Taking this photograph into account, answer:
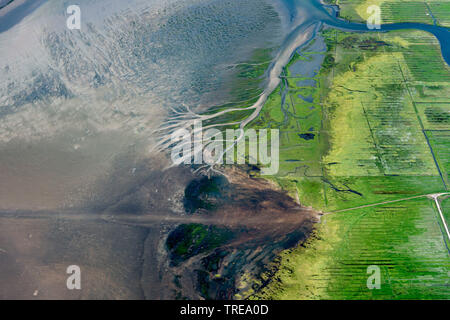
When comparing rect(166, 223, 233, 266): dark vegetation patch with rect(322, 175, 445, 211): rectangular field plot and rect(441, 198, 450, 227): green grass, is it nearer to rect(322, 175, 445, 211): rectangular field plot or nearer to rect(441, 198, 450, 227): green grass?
rect(322, 175, 445, 211): rectangular field plot

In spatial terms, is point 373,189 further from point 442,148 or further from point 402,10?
point 402,10

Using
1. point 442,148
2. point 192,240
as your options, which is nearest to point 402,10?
point 442,148

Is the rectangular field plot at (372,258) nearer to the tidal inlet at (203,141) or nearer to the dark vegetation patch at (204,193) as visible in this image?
the tidal inlet at (203,141)

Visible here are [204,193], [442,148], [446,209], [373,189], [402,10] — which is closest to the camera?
[446,209]

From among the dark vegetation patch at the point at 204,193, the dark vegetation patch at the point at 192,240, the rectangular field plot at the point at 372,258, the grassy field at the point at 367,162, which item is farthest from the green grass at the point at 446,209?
the dark vegetation patch at the point at 204,193
